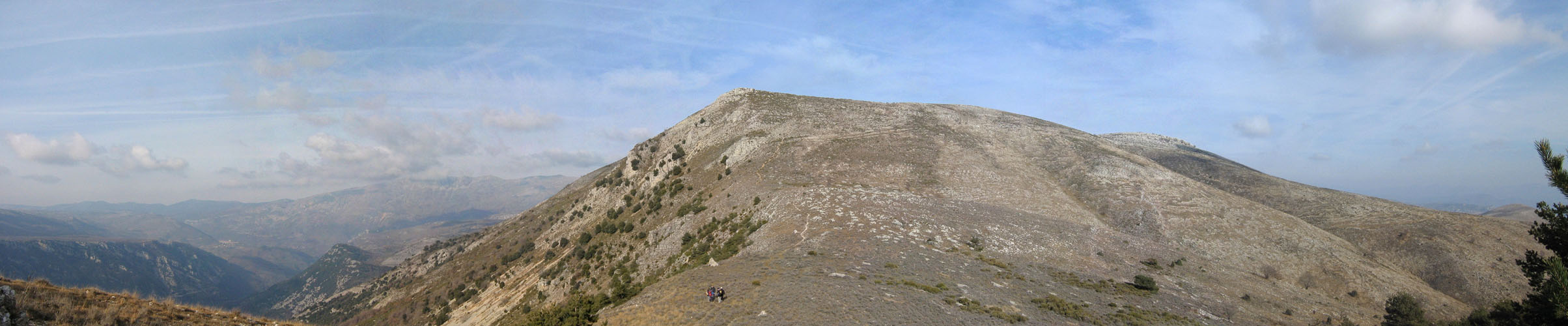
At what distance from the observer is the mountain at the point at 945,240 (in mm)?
24938

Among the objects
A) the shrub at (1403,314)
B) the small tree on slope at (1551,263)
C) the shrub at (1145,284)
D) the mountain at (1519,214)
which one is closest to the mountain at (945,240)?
the shrub at (1145,284)

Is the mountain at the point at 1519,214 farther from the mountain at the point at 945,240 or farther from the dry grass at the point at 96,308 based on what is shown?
the dry grass at the point at 96,308

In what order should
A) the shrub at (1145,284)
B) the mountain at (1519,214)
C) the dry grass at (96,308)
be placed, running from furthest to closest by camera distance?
the mountain at (1519,214) → the shrub at (1145,284) → the dry grass at (96,308)

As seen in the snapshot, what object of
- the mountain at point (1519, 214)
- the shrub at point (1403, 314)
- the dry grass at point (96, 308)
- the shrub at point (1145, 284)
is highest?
the mountain at point (1519, 214)

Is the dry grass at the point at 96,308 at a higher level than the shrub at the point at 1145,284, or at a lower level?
higher

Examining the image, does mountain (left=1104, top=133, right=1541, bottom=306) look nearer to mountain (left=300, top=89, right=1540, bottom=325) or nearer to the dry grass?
mountain (left=300, top=89, right=1540, bottom=325)

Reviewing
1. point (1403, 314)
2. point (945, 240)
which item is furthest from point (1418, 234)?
point (945, 240)

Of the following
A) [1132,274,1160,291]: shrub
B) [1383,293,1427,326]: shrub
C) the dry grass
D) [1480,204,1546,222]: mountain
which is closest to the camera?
the dry grass

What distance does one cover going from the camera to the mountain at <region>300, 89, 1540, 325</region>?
24.9 m

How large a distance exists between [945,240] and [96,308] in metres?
35.5

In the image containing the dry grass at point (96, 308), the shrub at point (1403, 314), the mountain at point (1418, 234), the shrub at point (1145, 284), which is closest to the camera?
the dry grass at point (96, 308)

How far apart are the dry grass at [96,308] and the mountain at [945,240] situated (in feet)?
38.0

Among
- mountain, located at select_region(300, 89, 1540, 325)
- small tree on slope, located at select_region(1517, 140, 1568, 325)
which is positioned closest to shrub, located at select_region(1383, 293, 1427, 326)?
mountain, located at select_region(300, 89, 1540, 325)

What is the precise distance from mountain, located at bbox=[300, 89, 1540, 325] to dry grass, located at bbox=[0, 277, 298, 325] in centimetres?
1158
